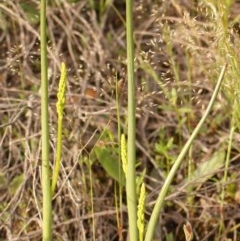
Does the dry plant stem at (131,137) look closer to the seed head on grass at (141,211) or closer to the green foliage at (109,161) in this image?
the seed head on grass at (141,211)

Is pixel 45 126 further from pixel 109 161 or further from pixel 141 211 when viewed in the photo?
pixel 109 161

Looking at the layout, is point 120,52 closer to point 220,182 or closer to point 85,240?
point 220,182

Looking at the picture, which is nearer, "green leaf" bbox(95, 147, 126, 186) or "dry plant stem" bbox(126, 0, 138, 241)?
"dry plant stem" bbox(126, 0, 138, 241)

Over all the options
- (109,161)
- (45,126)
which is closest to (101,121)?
(109,161)

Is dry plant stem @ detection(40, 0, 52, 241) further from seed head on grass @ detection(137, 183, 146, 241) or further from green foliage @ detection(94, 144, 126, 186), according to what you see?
green foliage @ detection(94, 144, 126, 186)

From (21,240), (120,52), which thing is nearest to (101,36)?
(120,52)

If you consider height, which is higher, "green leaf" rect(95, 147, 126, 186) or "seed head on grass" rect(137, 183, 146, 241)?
"green leaf" rect(95, 147, 126, 186)

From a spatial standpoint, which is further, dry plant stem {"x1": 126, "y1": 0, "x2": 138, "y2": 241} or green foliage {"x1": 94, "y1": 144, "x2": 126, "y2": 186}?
green foliage {"x1": 94, "y1": 144, "x2": 126, "y2": 186}

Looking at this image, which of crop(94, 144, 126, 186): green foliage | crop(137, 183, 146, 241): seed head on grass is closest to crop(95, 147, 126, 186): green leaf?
crop(94, 144, 126, 186): green foliage

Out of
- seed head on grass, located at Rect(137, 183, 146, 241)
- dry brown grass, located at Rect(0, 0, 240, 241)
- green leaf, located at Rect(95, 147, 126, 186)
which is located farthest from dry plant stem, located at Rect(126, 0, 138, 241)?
green leaf, located at Rect(95, 147, 126, 186)

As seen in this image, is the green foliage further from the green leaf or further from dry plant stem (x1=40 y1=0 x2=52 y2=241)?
dry plant stem (x1=40 y1=0 x2=52 y2=241)
